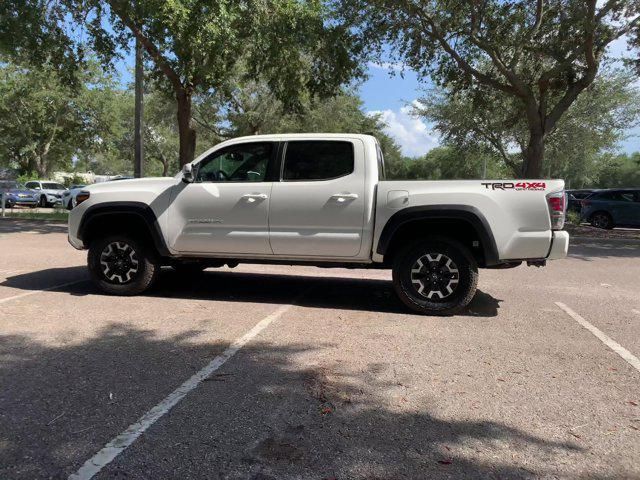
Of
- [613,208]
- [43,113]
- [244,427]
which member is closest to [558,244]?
[244,427]

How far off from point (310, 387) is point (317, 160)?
3.09 meters

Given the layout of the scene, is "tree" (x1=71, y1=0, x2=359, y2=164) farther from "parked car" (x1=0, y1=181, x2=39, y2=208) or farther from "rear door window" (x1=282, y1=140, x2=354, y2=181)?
"parked car" (x1=0, y1=181, x2=39, y2=208)

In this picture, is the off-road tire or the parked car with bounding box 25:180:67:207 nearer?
the off-road tire

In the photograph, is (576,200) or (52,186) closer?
(576,200)

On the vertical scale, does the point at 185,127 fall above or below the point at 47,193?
above

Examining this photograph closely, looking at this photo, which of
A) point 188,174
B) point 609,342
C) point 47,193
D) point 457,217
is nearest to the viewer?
point 609,342

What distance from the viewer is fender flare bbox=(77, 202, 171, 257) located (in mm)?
6312

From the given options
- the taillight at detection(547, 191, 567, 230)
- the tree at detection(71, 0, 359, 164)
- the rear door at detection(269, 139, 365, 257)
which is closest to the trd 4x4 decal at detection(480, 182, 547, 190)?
the taillight at detection(547, 191, 567, 230)

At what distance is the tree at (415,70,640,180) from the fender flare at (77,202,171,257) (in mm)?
18241

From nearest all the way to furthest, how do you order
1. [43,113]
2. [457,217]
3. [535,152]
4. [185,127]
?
[457,217]
[185,127]
[535,152]
[43,113]

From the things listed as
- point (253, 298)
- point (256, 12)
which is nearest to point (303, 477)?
point (253, 298)

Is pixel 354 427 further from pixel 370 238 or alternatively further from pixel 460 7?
pixel 460 7

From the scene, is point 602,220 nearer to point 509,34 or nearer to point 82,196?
point 509,34

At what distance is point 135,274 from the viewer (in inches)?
257
